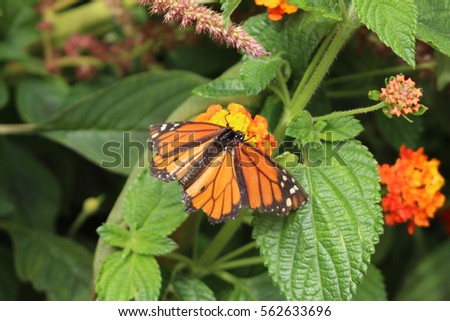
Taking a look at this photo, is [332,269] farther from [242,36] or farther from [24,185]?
[24,185]

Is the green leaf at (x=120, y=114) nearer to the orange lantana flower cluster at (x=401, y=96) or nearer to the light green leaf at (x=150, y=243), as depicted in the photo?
the light green leaf at (x=150, y=243)

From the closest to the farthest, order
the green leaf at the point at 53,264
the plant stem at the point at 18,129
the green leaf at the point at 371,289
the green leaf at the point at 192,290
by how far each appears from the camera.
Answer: the green leaf at the point at 192,290 → the green leaf at the point at 371,289 → the green leaf at the point at 53,264 → the plant stem at the point at 18,129

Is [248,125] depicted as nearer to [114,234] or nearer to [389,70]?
[114,234]

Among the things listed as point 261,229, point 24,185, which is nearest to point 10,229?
point 24,185

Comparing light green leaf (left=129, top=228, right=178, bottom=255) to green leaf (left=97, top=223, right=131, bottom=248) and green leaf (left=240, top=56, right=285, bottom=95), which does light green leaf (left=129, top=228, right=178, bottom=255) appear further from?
green leaf (left=240, top=56, right=285, bottom=95)

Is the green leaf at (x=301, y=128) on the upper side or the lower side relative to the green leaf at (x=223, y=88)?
lower

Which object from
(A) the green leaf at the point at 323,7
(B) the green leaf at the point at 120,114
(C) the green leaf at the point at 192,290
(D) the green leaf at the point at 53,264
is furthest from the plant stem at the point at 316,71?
(D) the green leaf at the point at 53,264
